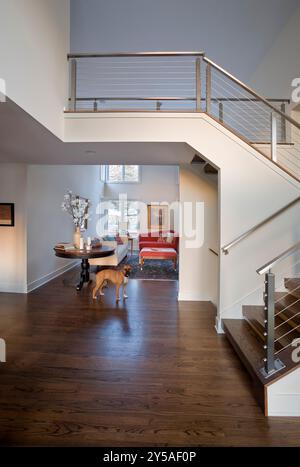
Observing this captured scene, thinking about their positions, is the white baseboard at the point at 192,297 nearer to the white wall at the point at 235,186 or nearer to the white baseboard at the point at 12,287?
the white wall at the point at 235,186

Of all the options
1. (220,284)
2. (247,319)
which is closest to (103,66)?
(220,284)

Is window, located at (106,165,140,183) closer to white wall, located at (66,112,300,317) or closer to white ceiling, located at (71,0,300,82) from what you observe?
white ceiling, located at (71,0,300,82)

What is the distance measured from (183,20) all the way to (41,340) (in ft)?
16.7

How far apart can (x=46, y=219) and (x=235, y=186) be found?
409 centimetres

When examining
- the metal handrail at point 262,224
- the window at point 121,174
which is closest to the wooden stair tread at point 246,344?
the metal handrail at point 262,224

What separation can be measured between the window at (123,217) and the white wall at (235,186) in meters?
7.57

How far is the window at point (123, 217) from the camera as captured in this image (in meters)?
10.6

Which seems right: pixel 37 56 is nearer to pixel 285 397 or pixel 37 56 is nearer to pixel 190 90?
pixel 190 90

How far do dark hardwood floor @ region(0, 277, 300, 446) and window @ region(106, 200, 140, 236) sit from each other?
711cm

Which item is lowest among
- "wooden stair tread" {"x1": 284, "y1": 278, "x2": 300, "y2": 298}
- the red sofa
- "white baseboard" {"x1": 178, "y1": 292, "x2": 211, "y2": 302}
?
"white baseboard" {"x1": 178, "y1": 292, "x2": 211, "y2": 302}

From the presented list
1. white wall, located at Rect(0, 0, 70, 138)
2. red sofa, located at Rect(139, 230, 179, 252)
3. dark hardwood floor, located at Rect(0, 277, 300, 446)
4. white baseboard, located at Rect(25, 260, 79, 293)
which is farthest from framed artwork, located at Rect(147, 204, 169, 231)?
white wall, located at Rect(0, 0, 70, 138)

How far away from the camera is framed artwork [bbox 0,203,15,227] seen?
4.57 meters

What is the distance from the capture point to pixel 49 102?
8.98ft

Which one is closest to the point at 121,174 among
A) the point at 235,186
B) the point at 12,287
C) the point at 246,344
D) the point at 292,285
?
the point at 12,287
